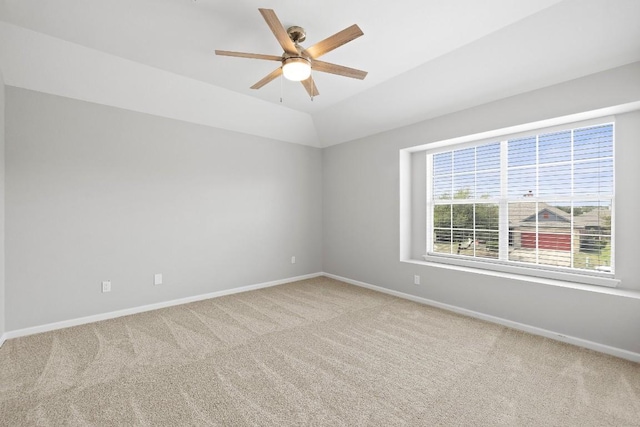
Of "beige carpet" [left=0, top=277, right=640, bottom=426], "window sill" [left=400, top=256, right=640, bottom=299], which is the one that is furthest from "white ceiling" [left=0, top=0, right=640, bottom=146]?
"beige carpet" [left=0, top=277, right=640, bottom=426]

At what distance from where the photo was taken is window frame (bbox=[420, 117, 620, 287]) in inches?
112

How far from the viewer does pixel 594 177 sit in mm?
2939

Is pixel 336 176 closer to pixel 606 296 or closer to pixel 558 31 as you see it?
pixel 558 31

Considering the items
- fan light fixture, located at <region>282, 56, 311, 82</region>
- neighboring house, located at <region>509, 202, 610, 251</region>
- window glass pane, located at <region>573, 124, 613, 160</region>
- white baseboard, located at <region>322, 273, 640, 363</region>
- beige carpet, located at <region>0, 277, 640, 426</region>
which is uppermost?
fan light fixture, located at <region>282, 56, 311, 82</region>

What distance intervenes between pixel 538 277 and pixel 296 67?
3.37 metres

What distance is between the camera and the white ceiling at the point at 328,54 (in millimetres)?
2309

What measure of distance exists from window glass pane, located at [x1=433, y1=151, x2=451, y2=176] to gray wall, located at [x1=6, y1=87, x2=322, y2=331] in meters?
2.46

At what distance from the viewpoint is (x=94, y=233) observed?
11.0ft

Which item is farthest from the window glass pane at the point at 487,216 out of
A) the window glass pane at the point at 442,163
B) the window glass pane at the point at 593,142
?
the window glass pane at the point at 593,142

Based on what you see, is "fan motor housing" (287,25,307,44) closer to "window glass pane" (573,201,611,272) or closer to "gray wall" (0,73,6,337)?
"gray wall" (0,73,6,337)

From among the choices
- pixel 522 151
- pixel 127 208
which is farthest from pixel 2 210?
pixel 522 151

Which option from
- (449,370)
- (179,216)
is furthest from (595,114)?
(179,216)

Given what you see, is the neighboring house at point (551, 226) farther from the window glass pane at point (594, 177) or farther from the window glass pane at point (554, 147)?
the window glass pane at point (554, 147)

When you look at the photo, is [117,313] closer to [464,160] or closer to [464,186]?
[464,186]
